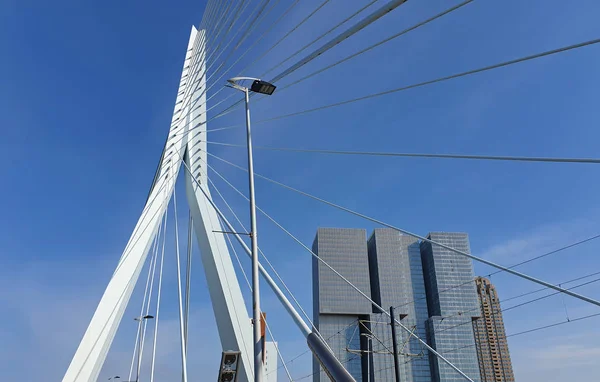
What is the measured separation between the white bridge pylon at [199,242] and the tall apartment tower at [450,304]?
360ft

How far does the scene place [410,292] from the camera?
133375 mm

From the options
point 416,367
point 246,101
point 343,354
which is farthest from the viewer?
point 416,367

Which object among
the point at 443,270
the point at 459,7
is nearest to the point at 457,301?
the point at 443,270

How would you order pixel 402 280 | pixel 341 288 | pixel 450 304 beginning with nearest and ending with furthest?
pixel 341 288, pixel 450 304, pixel 402 280

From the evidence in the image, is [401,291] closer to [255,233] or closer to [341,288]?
[341,288]

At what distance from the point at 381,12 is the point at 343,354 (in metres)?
118

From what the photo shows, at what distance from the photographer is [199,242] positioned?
51.0ft

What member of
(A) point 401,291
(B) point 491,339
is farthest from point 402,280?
(B) point 491,339

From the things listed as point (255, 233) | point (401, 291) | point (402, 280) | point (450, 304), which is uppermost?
point (402, 280)

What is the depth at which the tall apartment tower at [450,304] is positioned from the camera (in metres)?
119

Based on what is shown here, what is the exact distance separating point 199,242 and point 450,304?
411 feet

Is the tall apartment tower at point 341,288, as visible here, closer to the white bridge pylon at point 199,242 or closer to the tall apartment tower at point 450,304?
the tall apartment tower at point 450,304

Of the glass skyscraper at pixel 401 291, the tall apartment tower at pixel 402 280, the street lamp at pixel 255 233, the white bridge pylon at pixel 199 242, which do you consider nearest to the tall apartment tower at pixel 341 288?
the glass skyscraper at pixel 401 291

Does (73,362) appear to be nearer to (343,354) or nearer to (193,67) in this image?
(193,67)
